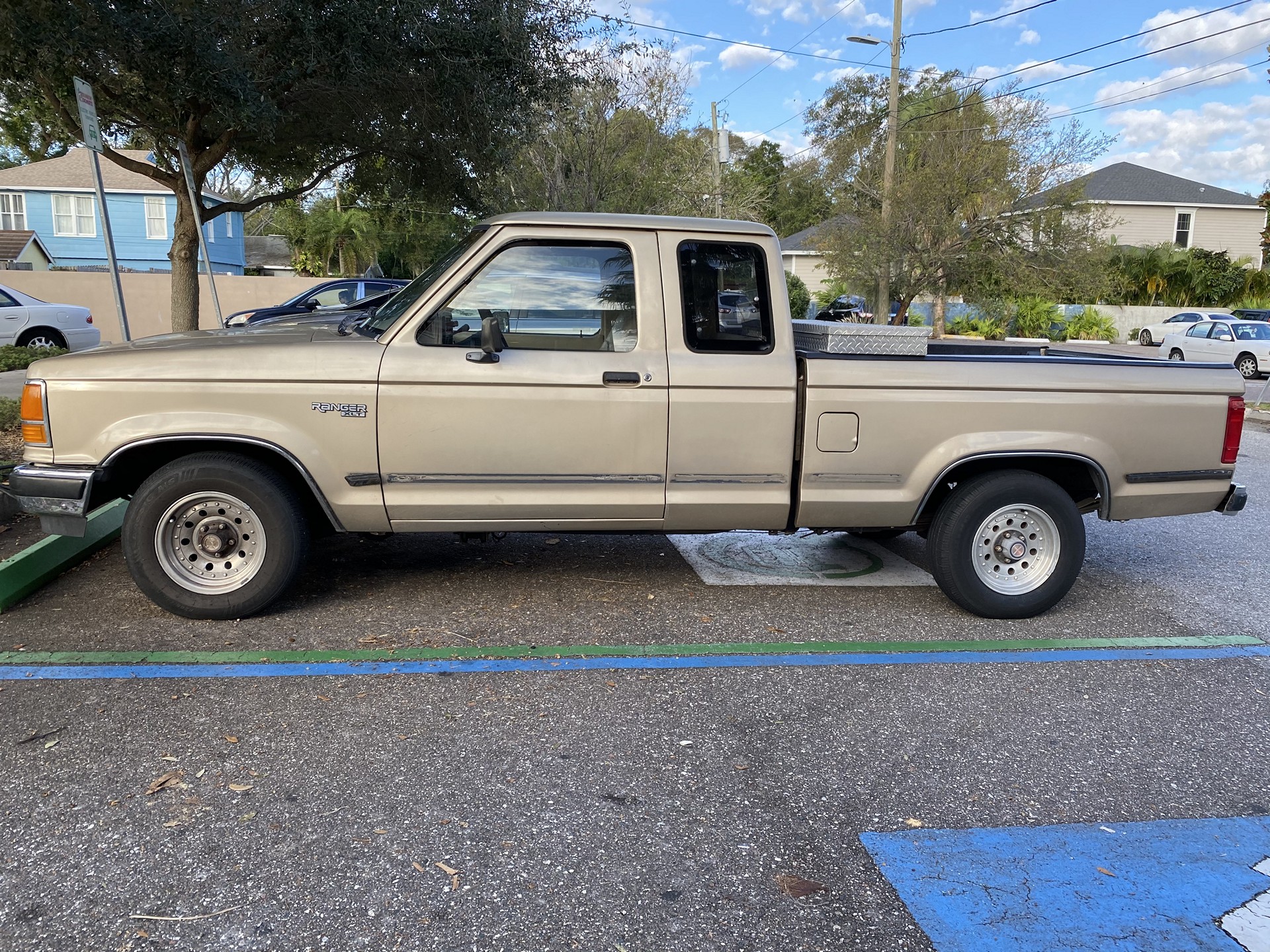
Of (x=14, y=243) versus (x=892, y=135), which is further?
(x=14, y=243)

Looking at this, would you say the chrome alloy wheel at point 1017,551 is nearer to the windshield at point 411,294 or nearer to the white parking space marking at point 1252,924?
the white parking space marking at point 1252,924

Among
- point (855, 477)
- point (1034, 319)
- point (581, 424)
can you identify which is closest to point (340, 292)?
point (581, 424)

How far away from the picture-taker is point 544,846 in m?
3.03

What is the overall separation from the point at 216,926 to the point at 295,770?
83 centimetres

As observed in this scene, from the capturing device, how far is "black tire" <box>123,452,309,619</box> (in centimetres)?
457

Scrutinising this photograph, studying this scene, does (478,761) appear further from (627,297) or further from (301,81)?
(301,81)

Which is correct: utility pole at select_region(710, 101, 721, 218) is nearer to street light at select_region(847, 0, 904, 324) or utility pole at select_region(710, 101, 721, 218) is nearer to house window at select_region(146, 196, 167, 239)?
street light at select_region(847, 0, 904, 324)

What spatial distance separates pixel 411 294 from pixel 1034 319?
35.1 m

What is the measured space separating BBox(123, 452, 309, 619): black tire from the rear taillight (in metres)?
4.96

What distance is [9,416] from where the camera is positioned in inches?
346

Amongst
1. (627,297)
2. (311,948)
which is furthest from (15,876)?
(627,297)

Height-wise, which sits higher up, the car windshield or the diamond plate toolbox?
the diamond plate toolbox

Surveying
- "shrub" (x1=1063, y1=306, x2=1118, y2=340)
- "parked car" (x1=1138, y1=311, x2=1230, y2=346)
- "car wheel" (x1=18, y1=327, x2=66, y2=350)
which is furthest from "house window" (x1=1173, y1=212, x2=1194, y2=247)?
"car wheel" (x1=18, y1=327, x2=66, y2=350)

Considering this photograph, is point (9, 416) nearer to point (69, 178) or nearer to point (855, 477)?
point (855, 477)
